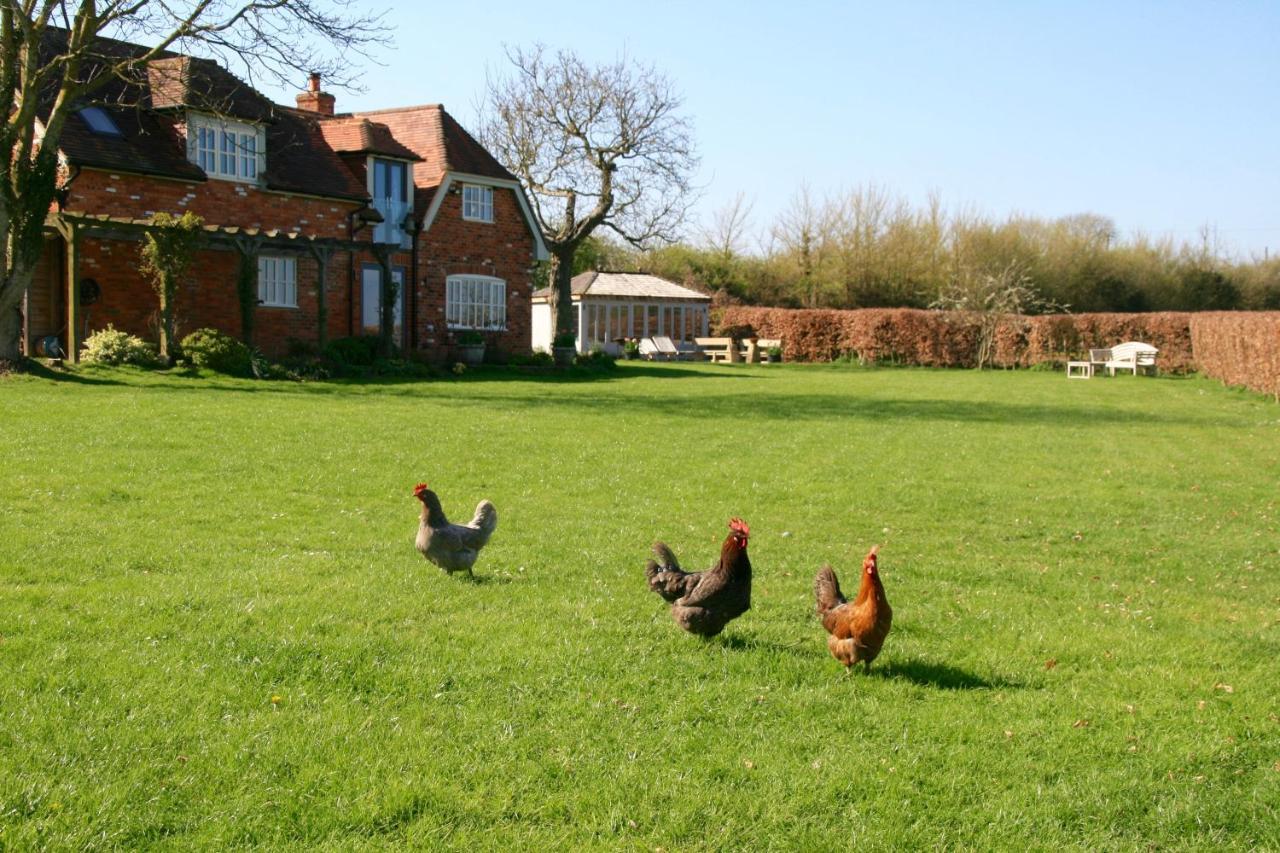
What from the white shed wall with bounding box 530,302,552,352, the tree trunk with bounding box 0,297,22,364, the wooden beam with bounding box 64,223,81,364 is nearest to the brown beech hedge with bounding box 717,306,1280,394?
the white shed wall with bounding box 530,302,552,352

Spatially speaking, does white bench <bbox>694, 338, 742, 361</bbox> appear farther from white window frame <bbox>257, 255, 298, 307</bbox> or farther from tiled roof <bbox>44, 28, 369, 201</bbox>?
white window frame <bbox>257, 255, 298, 307</bbox>

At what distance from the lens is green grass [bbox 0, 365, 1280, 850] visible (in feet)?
14.2

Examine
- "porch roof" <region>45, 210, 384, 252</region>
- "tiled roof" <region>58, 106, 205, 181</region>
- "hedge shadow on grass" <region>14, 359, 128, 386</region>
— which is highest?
"tiled roof" <region>58, 106, 205, 181</region>

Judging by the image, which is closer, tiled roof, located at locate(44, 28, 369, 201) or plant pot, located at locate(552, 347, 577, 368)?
tiled roof, located at locate(44, 28, 369, 201)

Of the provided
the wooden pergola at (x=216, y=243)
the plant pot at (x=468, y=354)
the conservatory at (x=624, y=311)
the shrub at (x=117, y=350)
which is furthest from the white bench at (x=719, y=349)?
the shrub at (x=117, y=350)

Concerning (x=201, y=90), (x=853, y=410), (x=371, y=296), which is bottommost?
(x=853, y=410)

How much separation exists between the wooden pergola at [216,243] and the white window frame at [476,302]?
3912 mm

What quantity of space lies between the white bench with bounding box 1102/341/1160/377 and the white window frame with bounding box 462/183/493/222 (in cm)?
2368

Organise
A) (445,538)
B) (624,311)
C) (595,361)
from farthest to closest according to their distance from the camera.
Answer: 1. (624,311)
2. (595,361)
3. (445,538)

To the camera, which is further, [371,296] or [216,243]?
[371,296]

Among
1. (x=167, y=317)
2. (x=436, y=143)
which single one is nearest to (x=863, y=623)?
(x=167, y=317)

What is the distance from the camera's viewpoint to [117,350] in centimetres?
2327

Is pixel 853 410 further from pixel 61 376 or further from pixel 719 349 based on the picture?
pixel 719 349

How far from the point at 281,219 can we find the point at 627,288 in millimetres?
23289
